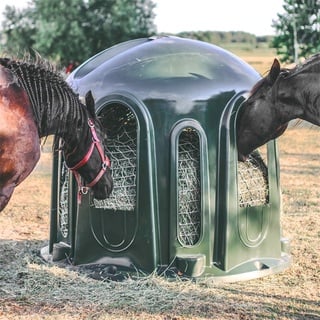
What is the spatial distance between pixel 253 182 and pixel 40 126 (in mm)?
2478

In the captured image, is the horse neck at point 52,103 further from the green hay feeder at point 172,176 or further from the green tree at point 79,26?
the green tree at point 79,26

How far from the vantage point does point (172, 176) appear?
5660 mm

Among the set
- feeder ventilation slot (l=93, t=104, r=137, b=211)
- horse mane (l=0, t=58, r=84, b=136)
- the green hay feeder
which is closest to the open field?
the green hay feeder

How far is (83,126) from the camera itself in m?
5.00

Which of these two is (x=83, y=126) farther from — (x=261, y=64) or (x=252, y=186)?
(x=261, y=64)

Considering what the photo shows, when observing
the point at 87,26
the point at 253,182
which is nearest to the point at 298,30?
the point at 87,26

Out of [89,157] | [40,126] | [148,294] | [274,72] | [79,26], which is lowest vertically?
[148,294]

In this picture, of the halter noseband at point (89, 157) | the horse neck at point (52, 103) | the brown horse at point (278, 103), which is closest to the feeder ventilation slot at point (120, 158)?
the halter noseband at point (89, 157)

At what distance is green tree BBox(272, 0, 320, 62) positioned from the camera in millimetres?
39844

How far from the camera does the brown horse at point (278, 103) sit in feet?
16.1

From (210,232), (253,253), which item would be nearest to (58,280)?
(210,232)

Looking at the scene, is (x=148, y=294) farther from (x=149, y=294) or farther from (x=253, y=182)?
(x=253, y=182)

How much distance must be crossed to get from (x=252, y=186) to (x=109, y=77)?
72.2 inches

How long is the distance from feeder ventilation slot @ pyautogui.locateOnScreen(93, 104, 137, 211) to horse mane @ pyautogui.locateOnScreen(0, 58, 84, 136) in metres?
0.99
